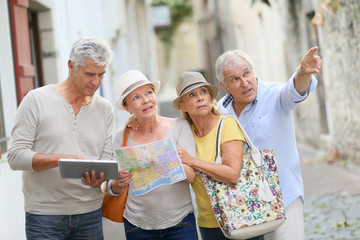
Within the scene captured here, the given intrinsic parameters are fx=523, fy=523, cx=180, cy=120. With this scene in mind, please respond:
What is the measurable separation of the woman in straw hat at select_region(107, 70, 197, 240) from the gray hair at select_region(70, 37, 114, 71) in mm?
204

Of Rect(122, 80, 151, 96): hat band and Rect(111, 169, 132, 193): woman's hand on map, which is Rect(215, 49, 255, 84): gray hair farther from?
Rect(111, 169, 132, 193): woman's hand on map

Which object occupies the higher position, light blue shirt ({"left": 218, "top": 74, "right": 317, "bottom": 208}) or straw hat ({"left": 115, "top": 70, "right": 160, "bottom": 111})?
straw hat ({"left": 115, "top": 70, "right": 160, "bottom": 111})

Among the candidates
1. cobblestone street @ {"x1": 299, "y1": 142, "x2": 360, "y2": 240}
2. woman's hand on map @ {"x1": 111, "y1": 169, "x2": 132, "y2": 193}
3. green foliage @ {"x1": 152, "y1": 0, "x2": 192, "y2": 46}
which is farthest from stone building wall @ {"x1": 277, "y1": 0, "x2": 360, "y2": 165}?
green foliage @ {"x1": 152, "y1": 0, "x2": 192, "y2": 46}

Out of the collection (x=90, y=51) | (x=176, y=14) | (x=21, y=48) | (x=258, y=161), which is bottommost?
(x=258, y=161)

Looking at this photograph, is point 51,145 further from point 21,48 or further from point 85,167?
point 21,48

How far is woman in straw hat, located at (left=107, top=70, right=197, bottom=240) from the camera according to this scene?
283cm

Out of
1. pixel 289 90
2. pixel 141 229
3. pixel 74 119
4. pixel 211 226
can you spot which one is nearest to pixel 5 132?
pixel 74 119

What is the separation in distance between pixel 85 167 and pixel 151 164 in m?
0.35

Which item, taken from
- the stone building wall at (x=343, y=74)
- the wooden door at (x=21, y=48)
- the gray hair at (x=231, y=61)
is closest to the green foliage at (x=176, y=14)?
the stone building wall at (x=343, y=74)

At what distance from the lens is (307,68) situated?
8.93ft

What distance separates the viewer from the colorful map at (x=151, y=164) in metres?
2.65

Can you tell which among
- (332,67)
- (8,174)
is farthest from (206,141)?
(332,67)

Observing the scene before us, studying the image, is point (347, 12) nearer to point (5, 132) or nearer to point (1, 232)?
point (5, 132)

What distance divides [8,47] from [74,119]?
1859mm
